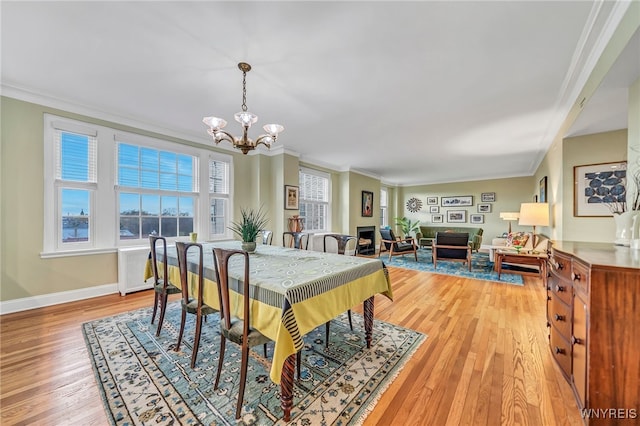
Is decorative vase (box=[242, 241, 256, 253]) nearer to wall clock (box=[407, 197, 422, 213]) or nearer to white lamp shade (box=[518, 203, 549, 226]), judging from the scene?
white lamp shade (box=[518, 203, 549, 226])

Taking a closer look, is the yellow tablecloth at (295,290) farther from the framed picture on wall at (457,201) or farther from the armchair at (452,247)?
the framed picture on wall at (457,201)

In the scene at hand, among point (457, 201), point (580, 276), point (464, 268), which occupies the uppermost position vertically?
point (457, 201)

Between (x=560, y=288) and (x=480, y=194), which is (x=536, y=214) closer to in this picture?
(x=560, y=288)

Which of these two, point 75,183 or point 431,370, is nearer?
point 431,370

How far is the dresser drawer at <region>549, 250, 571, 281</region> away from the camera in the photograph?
1551mm

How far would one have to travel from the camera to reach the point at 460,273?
479cm

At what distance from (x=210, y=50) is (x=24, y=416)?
2766mm

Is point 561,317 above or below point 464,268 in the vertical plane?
above

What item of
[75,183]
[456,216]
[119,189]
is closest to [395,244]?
[456,216]

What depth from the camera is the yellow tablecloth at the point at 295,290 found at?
130 centimetres

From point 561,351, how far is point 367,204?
20.9 ft

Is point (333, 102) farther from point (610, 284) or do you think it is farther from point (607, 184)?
point (607, 184)

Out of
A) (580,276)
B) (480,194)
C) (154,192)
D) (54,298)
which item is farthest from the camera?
(480,194)

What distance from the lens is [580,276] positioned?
4.44ft
